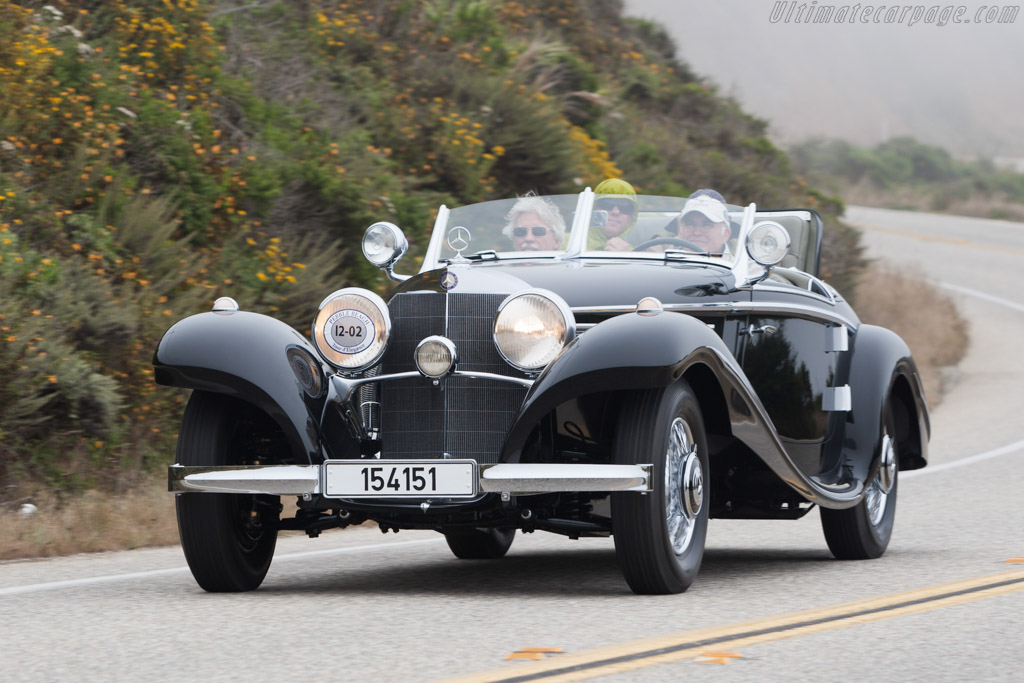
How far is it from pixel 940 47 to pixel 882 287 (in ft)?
388

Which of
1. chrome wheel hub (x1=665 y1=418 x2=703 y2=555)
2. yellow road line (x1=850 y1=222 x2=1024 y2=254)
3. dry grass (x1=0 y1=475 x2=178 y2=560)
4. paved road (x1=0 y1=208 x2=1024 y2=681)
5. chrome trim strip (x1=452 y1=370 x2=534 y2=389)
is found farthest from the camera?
yellow road line (x1=850 y1=222 x2=1024 y2=254)

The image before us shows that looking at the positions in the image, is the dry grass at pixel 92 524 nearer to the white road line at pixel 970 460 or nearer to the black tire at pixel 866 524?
the black tire at pixel 866 524

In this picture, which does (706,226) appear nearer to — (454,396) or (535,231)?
(535,231)

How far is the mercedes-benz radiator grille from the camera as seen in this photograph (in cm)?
639

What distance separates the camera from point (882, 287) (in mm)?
25250

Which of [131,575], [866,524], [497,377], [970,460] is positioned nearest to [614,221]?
[497,377]

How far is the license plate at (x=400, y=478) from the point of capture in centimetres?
596

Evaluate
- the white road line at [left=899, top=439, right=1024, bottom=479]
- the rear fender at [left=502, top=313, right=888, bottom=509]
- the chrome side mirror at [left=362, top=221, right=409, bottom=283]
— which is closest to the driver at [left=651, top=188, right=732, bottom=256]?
the chrome side mirror at [left=362, top=221, right=409, bottom=283]

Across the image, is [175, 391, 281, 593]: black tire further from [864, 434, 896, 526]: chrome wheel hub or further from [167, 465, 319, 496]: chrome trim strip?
[864, 434, 896, 526]: chrome wheel hub

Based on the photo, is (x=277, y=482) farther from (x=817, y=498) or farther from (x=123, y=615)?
(x=817, y=498)

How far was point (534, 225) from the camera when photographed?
7668 mm

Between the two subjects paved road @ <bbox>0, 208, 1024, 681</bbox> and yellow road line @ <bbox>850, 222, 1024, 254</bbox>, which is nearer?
paved road @ <bbox>0, 208, 1024, 681</bbox>

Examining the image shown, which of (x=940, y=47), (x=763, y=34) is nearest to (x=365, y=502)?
(x=763, y=34)

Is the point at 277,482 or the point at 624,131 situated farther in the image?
the point at 624,131
